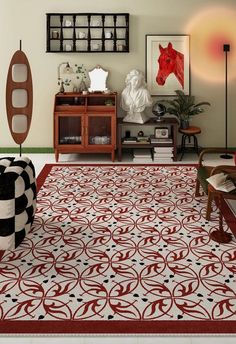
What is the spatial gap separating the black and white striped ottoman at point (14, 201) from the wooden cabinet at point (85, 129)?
321 centimetres

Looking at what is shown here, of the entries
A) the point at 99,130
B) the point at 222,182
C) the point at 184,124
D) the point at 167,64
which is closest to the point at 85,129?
the point at 99,130

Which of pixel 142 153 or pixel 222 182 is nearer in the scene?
pixel 222 182

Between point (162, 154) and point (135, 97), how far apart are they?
1012 millimetres

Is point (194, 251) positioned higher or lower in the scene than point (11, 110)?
lower

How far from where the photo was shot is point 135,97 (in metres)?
7.52

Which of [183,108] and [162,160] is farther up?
[183,108]

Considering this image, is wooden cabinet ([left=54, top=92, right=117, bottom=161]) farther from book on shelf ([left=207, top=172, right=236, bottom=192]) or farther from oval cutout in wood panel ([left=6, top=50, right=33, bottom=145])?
book on shelf ([left=207, top=172, right=236, bottom=192])

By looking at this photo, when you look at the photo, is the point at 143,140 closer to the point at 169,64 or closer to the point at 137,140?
the point at 137,140

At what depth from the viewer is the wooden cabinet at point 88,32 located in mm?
7598

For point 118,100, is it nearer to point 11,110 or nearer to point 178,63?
point 178,63

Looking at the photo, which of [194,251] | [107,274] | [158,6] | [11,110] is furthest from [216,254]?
[158,6]

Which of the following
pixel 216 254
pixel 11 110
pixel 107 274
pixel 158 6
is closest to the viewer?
pixel 107 274

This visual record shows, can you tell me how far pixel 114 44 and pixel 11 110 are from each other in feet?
7.31

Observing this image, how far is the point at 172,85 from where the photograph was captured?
781cm
